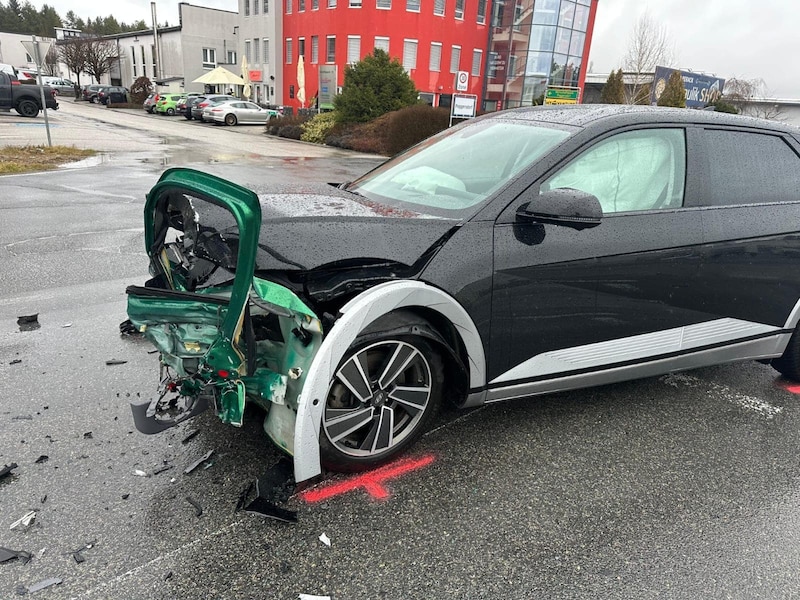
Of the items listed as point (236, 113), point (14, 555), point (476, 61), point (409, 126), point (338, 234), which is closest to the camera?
point (14, 555)

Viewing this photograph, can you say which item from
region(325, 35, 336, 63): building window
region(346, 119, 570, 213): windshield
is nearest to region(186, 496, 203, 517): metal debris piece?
region(346, 119, 570, 213): windshield

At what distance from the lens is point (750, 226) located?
137 inches

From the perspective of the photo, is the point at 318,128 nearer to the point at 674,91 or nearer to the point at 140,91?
the point at 674,91

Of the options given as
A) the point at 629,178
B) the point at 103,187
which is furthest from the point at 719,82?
the point at 629,178

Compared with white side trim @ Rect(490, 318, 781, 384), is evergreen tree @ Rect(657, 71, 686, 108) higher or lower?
higher

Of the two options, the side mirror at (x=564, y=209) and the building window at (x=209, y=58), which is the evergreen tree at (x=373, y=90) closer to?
the side mirror at (x=564, y=209)

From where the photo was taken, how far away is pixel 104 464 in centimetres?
277

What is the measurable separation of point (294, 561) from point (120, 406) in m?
1.63

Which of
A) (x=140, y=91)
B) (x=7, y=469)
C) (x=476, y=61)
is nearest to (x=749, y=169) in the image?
(x=7, y=469)

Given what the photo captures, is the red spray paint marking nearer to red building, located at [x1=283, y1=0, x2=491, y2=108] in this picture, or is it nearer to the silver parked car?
the silver parked car

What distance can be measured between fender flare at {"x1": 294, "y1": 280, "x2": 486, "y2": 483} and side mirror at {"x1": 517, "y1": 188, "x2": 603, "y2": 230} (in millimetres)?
605

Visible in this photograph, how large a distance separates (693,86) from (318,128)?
895 inches

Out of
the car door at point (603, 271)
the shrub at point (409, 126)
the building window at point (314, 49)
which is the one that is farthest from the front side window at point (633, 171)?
the building window at point (314, 49)

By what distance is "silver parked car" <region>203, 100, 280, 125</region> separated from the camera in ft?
110
